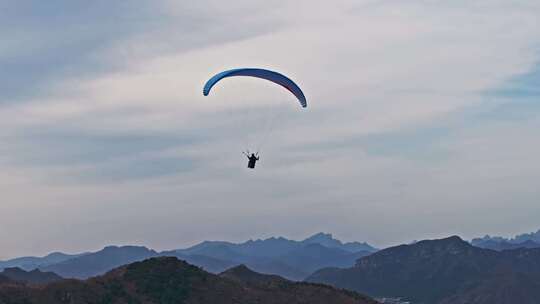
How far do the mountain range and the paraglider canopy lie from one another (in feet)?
162

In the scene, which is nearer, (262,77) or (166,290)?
(262,77)

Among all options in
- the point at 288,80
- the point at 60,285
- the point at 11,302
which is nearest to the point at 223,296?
the point at 60,285

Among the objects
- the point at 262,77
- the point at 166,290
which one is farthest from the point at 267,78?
the point at 166,290

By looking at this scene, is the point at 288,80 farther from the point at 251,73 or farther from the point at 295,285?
the point at 295,285

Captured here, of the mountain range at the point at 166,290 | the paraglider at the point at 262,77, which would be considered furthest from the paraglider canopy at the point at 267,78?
the mountain range at the point at 166,290

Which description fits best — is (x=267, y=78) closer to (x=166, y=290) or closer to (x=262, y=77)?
(x=262, y=77)

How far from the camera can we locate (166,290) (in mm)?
105188

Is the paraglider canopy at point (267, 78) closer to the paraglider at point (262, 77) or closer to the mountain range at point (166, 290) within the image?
the paraglider at point (262, 77)

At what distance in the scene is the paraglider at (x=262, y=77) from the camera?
5638 cm

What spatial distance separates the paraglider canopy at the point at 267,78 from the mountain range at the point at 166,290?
4944 centimetres

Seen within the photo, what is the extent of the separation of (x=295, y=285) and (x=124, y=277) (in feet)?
87.7

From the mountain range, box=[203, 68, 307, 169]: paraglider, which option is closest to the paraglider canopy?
box=[203, 68, 307, 169]: paraglider

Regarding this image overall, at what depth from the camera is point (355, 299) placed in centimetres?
11288

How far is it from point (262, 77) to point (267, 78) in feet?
1.40
